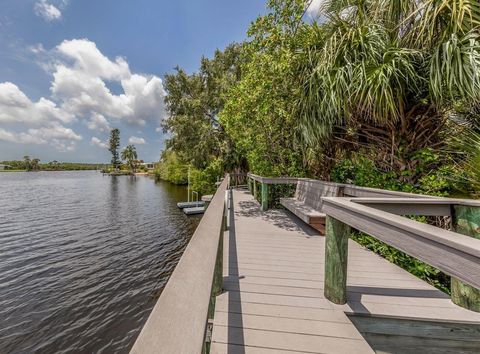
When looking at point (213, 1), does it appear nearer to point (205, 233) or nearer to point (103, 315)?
point (205, 233)

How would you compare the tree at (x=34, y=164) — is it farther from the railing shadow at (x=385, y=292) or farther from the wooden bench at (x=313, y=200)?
the railing shadow at (x=385, y=292)

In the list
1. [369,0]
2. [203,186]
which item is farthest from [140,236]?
[369,0]

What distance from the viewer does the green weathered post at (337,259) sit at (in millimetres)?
1924

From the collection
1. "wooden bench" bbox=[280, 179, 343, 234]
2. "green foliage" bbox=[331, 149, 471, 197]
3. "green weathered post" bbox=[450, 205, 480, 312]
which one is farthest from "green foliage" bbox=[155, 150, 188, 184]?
"green weathered post" bbox=[450, 205, 480, 312]

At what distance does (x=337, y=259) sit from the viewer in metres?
1.92

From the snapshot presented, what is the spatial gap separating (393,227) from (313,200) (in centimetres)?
354

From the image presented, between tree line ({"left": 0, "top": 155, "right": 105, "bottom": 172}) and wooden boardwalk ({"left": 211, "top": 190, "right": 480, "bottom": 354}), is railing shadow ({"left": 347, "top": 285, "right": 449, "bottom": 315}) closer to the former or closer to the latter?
wooden boardwalk ({"left": 211, "top": 190, "right": 480, "bottom": 354})

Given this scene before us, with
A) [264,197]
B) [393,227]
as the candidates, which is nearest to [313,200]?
[264,197]

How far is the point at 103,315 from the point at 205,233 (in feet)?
21.8

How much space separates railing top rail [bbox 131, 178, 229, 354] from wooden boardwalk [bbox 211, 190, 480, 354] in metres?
0.88

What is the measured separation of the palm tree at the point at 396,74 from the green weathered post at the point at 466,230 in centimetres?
166

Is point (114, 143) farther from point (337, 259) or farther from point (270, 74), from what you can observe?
point (337, 259)

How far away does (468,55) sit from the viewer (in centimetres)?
272

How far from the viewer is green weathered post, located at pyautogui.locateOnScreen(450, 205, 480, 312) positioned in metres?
1.82
